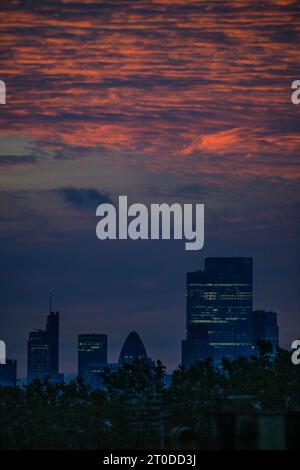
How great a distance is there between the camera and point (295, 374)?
433 ft

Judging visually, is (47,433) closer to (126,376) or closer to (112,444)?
(112,444)

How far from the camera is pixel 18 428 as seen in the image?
125 metres

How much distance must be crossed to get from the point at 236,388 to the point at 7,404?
24363mm

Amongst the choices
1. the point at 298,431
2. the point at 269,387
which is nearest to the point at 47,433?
the point at 269,387

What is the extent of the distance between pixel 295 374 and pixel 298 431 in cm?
9495

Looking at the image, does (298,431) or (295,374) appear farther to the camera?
(295,374)
